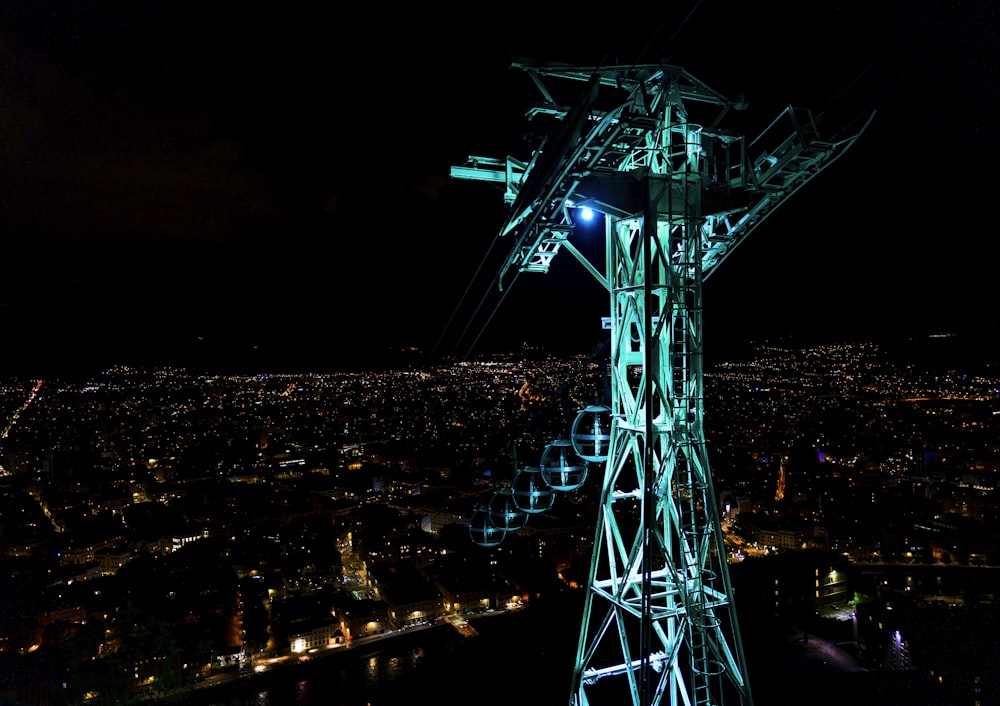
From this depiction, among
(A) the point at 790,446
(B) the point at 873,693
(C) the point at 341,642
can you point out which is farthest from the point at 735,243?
(A) the point at 790,446

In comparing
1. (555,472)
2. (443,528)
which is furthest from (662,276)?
(443,528)

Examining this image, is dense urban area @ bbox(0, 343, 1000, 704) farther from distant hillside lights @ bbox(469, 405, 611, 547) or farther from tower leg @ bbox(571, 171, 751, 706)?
tower leg @ bbox(571, 171, 751, 706)

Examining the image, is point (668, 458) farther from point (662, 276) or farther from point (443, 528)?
point (443, 528)

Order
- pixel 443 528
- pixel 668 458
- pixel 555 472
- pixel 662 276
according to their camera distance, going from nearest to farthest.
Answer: pixel 668 458
pixel 662 276
pixel 555 472
pixel 443 528

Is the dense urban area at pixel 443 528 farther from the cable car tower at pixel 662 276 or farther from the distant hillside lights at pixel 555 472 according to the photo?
the cable car tower at pixel 662 276

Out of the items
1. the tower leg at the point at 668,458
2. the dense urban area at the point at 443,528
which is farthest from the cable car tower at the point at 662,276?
the dense urban area at the point at 443,528

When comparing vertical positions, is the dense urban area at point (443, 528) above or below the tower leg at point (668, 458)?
below
